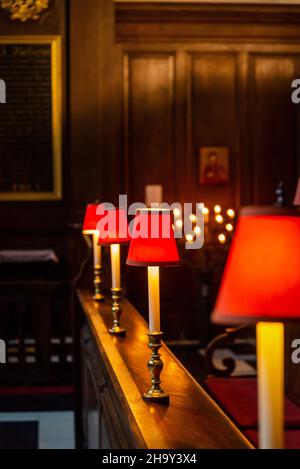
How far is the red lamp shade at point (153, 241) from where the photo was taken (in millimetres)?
2465

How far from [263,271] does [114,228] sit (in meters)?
2.40

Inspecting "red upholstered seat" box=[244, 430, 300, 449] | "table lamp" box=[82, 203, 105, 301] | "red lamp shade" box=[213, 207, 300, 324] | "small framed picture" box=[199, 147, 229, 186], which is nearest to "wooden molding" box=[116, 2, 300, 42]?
"small framed picture" box=[199, 147, 229, 186]

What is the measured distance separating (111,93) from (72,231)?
60.1 inches

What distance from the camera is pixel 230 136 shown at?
8758 millimetres

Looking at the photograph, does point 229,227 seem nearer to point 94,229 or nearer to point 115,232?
point 94,229

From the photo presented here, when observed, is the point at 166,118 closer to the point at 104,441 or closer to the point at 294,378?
the point at 294,378

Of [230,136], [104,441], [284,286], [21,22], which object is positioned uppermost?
[21,22]

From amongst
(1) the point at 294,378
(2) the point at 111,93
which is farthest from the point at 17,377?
(2) the point at 111,93

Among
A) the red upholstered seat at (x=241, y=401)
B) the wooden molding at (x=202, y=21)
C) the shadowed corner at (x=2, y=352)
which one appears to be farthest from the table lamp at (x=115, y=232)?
the wooden molding at (x=202, y=21)

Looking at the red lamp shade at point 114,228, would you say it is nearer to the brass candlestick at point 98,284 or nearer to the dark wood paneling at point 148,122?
the brass candlestick at point 98,284

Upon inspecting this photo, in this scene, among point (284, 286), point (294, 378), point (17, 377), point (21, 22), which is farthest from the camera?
point (21, 22)

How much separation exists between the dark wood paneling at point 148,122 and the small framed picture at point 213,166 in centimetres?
34

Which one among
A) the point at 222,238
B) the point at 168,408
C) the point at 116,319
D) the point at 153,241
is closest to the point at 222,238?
the point at 222,238

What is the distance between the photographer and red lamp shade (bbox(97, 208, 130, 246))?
12.0 feet
